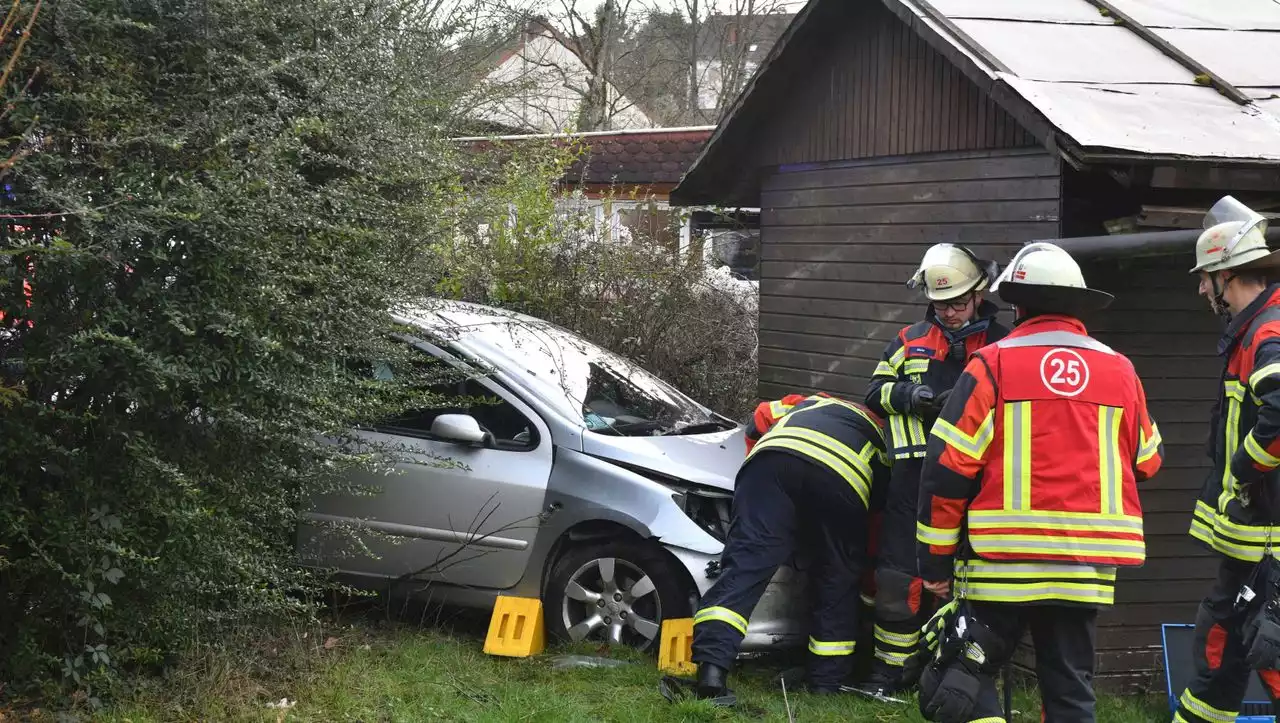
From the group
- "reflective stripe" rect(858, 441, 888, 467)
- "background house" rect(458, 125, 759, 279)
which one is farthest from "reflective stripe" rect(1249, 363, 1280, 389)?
"background house" rect(458, 125, 759, 279)

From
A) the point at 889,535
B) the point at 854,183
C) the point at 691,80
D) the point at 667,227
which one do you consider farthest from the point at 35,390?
the point at 691,80

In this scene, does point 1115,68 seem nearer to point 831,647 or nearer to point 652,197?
point 831,647

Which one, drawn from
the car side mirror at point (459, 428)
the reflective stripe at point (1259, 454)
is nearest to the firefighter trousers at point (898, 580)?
the reflective stripe at point (1259, 454)

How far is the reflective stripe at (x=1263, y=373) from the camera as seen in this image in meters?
4.06

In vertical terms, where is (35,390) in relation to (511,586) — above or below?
above

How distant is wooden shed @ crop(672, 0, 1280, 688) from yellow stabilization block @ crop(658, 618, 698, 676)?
1934 mm

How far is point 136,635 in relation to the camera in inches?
183

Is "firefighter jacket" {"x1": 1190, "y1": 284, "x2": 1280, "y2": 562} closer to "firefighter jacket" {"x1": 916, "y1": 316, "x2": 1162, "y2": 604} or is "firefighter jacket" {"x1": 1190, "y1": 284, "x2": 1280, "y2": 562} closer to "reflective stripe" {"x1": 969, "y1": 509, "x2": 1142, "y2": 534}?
"firefighter jacket" {"x1": 916, "y1": 316, "x2": 1162, "y2": 604}

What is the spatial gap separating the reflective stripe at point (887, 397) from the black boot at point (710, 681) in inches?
53.5

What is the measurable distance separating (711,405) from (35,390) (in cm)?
546

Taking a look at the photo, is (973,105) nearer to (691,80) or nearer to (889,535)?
(889,535)

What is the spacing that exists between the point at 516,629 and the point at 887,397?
2118 millimetres

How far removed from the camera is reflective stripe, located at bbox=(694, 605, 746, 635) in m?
4.92

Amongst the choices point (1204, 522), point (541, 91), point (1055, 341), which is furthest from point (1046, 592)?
point (541, 91)
